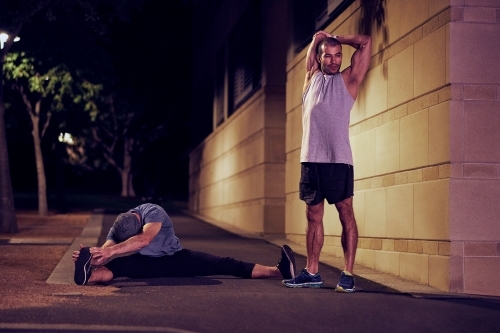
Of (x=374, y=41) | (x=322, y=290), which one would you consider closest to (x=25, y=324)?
(x=322, y=290)

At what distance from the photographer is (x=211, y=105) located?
32500 millimetres

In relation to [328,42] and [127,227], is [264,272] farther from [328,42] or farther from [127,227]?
[328,42]

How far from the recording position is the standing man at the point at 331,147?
776 cm

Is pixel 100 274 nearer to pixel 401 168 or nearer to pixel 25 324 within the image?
pixel 25 324

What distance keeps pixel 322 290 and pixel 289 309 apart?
4.27 feet

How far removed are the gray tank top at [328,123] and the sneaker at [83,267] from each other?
6.99 feet

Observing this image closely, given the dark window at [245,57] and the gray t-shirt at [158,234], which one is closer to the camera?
the gray t-shirt at [158,234]

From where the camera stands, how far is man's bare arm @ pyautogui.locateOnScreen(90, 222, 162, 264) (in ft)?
26.4

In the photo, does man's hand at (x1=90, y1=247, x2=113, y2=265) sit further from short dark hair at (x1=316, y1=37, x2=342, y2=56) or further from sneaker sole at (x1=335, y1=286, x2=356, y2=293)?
short dark hair at (x1=316, y1=37, x2=342, y2=56)

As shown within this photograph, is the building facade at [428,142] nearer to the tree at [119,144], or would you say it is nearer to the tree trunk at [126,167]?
the tree at [119,144]

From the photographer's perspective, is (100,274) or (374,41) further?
(374,41)

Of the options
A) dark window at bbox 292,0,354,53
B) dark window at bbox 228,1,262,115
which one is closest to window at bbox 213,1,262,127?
dark window at bbox 228,1,262,115

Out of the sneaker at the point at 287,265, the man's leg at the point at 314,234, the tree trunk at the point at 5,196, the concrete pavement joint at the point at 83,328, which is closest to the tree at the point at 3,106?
the tree trunk at the point at 5,196

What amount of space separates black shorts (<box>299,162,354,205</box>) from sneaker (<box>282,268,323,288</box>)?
2.23ft
